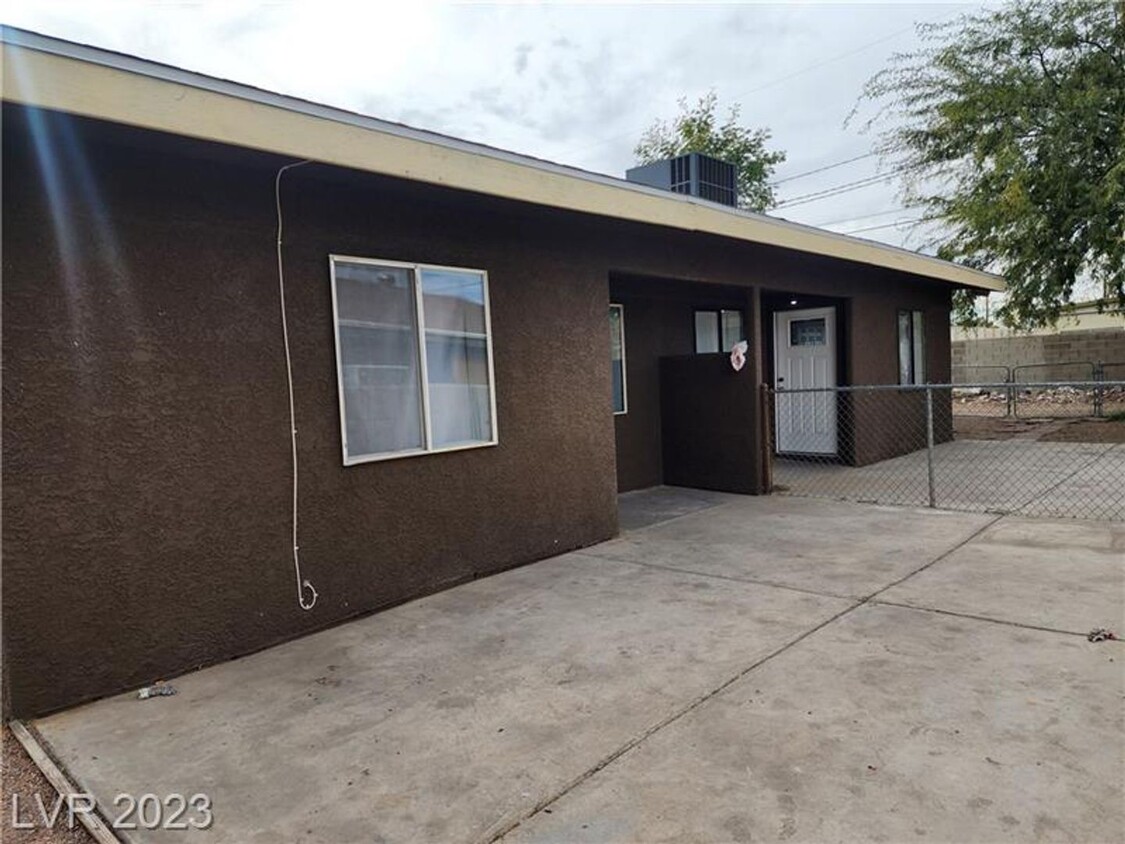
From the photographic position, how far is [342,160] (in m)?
3.51

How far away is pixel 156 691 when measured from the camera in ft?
11.1

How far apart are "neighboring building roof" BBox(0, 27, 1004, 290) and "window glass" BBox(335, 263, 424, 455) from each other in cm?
84

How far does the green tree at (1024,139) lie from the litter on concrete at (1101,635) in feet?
37.2

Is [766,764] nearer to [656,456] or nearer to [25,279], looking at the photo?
[25,279]

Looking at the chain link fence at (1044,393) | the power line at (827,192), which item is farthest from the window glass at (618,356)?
the power line at (827,192)

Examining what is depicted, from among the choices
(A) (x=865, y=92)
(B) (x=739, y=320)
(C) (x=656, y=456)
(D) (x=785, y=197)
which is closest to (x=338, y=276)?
(C) (x=656, y=456)

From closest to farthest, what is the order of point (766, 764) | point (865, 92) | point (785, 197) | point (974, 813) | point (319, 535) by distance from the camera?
point (974, 813)
point (766, 764)
point (319, 535)
point (865, 92)
point (785, 197)

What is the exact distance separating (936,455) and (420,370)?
8.57 meters

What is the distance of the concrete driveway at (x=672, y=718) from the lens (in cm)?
229

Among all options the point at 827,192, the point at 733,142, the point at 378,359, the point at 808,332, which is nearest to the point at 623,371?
the point at 808,332

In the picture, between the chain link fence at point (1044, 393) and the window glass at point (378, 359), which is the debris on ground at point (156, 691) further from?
the chain link fence at point (1044, 393)

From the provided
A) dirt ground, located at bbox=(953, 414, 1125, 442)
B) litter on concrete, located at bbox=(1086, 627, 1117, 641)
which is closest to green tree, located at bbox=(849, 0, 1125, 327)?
dirt ground, located at bbox=(953, 414, 1125, 442)

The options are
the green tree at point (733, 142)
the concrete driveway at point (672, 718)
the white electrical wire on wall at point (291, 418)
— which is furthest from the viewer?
the green tree at point (733, 142)

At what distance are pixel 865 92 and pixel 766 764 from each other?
15029 millimetres
